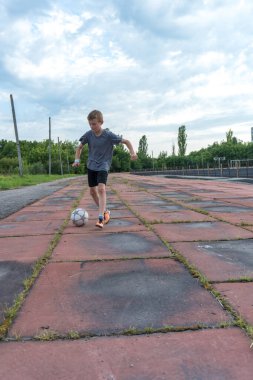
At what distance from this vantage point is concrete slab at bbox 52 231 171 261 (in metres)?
3.50

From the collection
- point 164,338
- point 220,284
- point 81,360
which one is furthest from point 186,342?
point 220,284

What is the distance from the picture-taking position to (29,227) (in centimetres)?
543

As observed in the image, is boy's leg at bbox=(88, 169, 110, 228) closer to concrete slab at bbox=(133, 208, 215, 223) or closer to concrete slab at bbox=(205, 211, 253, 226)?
concrete slab at bbox=(133, 208, 215, 223)

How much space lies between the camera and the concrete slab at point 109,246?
11.5 feet

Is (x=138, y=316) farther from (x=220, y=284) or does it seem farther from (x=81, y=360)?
(x=220, y=284)

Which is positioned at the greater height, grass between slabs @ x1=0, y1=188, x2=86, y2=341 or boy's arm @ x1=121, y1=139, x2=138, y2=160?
boy's arm @ x1=121, y1=139, x2=138, y2=160

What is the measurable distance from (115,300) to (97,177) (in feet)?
10.5

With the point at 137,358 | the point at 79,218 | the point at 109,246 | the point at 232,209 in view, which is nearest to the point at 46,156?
the point at 232,209

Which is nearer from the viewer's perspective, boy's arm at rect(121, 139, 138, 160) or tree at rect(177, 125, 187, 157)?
boy's arm at rect(121, 139, 138, 160)

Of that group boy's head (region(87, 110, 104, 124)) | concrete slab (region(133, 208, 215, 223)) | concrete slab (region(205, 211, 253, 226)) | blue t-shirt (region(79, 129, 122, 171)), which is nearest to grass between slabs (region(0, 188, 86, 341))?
blue t-shirt (region(79, 129, 122, 171))

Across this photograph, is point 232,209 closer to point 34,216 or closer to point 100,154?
point 100,154

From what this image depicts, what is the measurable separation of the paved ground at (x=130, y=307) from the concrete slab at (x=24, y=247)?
0.04 feet

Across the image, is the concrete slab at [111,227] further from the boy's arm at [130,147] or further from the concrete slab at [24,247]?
the boy's arm at [130,147]

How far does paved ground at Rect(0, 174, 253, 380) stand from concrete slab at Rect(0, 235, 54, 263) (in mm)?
11
